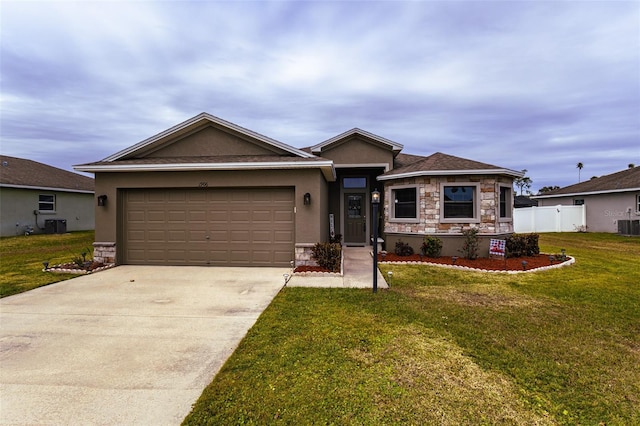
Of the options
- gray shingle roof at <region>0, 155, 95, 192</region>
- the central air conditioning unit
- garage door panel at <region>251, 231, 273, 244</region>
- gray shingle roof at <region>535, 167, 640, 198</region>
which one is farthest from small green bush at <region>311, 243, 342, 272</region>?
gray shingle roof at <region>535, 167, 640, 198</region>

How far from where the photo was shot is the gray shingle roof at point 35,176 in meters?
17.1

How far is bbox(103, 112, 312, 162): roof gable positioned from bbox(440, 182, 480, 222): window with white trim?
5930mm

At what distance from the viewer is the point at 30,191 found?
17672 millimetres

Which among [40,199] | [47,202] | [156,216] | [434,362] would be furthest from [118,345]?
[47,202]

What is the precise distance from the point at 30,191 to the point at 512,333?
2504 centimetres

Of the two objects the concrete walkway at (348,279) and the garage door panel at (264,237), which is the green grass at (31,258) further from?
the concrete walkway at (348,279)

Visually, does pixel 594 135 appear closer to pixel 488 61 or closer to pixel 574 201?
pixel 574 201

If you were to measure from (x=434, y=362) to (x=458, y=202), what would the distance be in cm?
830

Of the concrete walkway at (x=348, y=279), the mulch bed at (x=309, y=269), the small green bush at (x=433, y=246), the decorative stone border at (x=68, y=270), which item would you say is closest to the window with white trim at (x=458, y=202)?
the small green bush at (x=433, y=246)

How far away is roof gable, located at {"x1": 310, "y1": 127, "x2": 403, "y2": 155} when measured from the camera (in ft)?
41.1

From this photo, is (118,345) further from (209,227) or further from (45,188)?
(45,188)

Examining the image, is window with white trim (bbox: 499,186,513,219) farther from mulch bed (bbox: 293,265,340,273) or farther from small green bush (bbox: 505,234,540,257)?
mulch bed (bbox: 293,265,340,273)

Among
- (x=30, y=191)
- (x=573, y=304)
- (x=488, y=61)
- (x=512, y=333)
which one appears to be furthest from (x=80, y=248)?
(x=488, y=61)

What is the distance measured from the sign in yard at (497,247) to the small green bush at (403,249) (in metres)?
2.62
